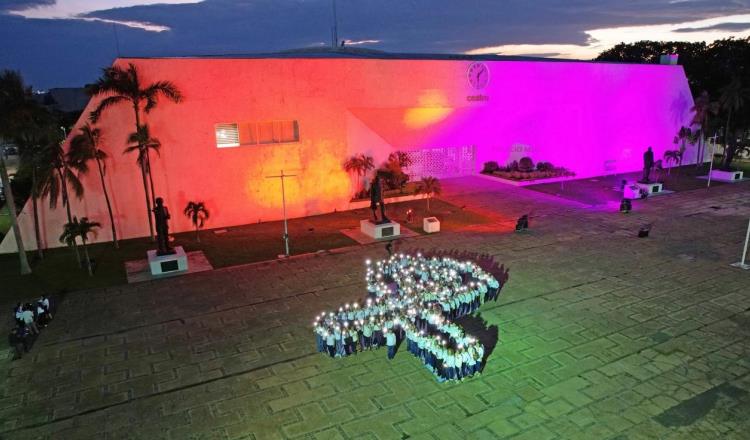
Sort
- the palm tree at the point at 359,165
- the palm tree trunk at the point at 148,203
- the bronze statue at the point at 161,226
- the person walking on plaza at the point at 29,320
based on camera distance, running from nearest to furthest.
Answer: the person walking on plaza at the point at 29,320 < the bronze statue at the point at 161,226 < the palm tree trunk at the point at 148,203 < the palm tree at the point at 359,165

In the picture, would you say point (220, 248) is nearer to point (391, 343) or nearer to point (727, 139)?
point (391, 343)

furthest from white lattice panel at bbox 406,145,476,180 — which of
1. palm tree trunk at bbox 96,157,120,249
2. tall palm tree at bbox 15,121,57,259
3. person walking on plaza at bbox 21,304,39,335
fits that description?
person walking on plaza at bbox 21,304,39,335

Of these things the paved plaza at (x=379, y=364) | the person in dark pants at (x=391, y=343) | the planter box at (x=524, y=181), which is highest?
the planter box at (x=524, y=181)

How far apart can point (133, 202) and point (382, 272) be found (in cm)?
1236

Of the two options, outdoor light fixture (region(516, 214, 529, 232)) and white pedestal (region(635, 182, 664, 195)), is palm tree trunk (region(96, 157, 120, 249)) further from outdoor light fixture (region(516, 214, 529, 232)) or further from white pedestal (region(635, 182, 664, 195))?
white pedestal (region(635, 182, 664, 195))

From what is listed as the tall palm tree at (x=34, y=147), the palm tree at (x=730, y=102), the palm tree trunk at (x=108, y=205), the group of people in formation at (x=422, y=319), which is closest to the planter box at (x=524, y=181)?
the palm tree at (x=730, y=102)

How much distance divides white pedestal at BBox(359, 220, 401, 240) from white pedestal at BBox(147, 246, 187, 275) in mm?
7947

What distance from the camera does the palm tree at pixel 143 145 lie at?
65.7 feet

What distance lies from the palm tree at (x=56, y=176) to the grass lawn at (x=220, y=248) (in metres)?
1.22

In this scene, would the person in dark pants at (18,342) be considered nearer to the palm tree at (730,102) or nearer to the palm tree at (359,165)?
the palm tree at (359,165)

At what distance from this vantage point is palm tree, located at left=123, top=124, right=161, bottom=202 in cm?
2003

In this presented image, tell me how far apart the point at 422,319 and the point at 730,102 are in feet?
109

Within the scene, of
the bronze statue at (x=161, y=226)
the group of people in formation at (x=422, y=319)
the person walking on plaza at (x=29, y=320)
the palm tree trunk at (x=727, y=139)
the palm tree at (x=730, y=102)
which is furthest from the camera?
the palm tree trunk at (x=727, y=139)

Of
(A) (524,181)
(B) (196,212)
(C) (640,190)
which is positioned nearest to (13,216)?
(B) (196,212)
